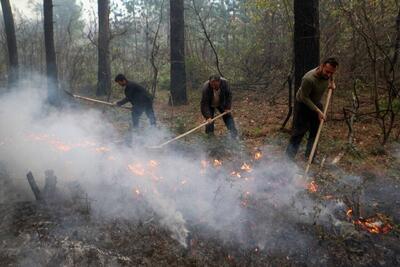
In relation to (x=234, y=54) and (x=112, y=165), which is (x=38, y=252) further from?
(x=234, y=54)

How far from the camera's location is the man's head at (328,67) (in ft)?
18.2

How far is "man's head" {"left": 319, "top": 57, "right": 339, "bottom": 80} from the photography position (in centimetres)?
556

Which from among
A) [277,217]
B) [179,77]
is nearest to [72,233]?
[277,217]

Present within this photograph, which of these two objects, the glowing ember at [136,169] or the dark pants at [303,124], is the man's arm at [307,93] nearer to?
the dark pants at [303,124]

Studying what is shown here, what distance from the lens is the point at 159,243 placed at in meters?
4.59

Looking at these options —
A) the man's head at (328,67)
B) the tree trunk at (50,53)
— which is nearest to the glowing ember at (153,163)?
the man's head at (328,67)

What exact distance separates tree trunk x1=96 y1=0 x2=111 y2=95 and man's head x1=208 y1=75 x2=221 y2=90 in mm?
8041

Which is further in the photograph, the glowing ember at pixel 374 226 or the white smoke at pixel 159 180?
the white smoke at pixel 159 180

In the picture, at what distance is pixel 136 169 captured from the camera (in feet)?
20.6

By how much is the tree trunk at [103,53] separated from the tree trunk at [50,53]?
2907 millimetres

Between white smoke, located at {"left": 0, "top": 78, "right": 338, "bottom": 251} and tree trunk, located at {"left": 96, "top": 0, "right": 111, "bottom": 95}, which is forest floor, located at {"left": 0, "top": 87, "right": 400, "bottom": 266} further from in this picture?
tree trunk, located at {"left": 96, "top": 0, "right": 111, "bottom": 95}

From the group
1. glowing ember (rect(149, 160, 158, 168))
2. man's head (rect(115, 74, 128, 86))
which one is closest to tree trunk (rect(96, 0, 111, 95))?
man's head (rect(115, 74, 128, 86))

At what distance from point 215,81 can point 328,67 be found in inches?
97.8

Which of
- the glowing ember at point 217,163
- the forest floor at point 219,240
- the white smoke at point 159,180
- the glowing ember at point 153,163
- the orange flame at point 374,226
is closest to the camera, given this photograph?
the forest floor at point 219,240
